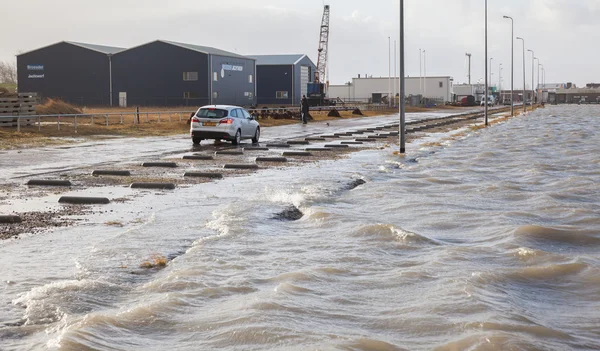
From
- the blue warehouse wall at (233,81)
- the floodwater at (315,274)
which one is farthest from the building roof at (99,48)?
the floodwater at (315,274)

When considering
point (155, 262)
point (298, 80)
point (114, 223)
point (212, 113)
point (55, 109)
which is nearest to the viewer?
point (155, 262)

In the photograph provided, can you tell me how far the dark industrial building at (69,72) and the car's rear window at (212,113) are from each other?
174ft

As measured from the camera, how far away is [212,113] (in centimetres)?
3281

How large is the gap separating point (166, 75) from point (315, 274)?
75.9 meters

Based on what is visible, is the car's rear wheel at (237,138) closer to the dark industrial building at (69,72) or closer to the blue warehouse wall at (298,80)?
the dark industrial building at (69,72)

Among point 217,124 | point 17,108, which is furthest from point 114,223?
point 17,108

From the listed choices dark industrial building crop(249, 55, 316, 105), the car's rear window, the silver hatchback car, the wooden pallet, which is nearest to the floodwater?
the silver hatchback car

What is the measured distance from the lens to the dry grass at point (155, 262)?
9.78 metres

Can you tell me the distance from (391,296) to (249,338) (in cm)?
→ 197

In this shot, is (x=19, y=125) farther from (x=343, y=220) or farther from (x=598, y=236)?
(x=598, y=236)

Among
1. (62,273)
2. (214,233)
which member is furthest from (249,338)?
(214,233)

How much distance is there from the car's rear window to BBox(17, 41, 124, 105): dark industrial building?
174ft

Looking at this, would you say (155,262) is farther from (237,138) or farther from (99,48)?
(99,48)

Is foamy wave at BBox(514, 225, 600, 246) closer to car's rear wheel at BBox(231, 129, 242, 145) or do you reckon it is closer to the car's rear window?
the car's rear window
